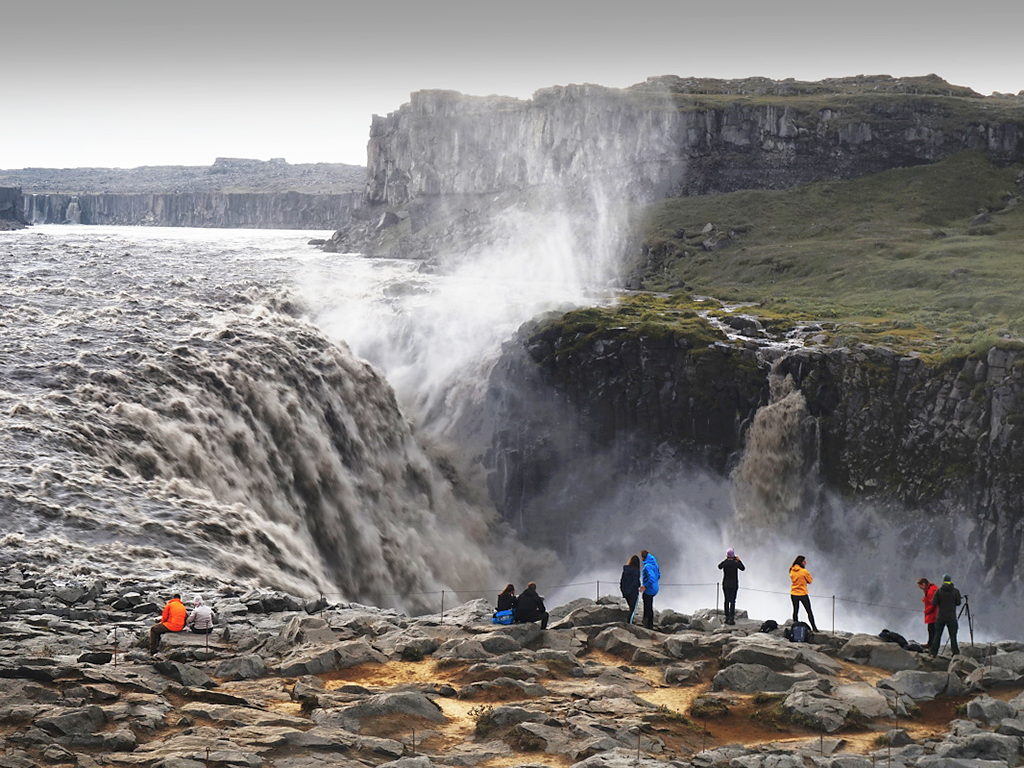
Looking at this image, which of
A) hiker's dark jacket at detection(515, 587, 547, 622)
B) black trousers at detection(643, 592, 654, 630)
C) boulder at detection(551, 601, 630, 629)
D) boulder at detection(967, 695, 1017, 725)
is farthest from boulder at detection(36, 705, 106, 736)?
boulder at detection(967, 695, 1017, 725)

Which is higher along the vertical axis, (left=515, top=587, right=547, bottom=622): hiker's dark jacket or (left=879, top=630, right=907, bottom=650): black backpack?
(left=515, top=587, right=547, bottom=622): hiker's dark jacket

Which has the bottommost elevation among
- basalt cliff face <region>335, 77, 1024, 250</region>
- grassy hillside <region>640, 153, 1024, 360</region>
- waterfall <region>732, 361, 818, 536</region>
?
waterfall <region>732, 361, 818, 536</region>

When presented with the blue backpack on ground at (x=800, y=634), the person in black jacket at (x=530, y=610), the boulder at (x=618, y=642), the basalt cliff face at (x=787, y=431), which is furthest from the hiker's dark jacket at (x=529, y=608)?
the basalt cliff face at (x=787, y=431)

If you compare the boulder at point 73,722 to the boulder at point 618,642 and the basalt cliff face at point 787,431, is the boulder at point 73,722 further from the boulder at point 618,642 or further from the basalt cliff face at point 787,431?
the basalt cliff face at point 787,431

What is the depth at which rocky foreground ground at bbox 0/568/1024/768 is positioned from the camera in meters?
20.3

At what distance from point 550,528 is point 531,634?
3809 cm

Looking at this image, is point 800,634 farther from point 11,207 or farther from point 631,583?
point 11,207

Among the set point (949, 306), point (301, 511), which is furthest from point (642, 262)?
point (301, 511)

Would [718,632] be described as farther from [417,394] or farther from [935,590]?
[417,394]

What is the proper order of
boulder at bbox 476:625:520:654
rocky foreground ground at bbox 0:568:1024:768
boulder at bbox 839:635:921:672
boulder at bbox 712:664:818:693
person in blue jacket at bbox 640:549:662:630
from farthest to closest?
person in blue jacket at bbox 640:549:662:630 → boulder at bbox 839:635:921:672 → boulder at bbox 476:625:520:654 → boulder at bbox 712:664:818:693 → rocky foreground ground at bbox 0:568:1024:768

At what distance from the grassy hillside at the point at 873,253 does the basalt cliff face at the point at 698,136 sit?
4035 mm

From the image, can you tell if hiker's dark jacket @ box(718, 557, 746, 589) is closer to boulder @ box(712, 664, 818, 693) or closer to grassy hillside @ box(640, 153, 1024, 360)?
boulder @ box(712, 664, 818, 693)

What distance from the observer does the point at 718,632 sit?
28.7 m

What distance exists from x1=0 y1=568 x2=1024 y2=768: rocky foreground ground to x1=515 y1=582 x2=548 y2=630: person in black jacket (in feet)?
2.16
